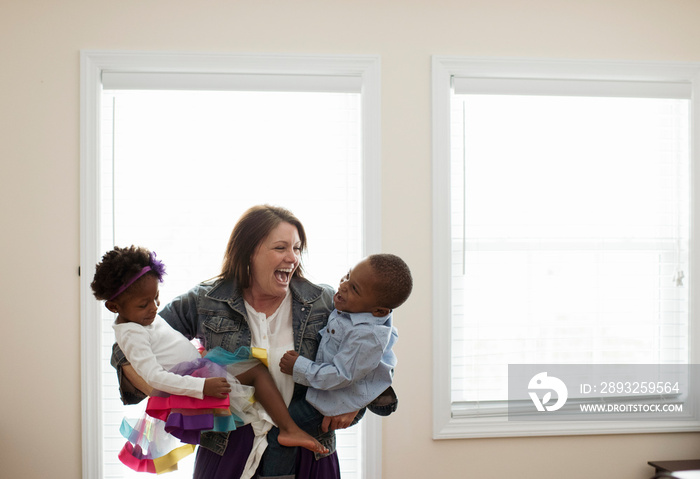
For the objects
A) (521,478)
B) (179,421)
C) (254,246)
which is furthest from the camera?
(521,478)

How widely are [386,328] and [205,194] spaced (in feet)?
4.42

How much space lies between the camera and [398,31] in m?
2.72

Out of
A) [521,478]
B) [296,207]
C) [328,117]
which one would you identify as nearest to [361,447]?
[521,478]

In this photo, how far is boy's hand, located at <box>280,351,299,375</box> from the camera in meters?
1.72

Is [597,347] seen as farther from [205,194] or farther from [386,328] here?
[205,194]

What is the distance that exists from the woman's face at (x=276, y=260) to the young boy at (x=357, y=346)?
0.60 feet

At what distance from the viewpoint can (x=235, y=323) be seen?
1.80 m

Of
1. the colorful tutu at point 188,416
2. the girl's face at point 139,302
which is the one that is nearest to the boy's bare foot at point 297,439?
the colorful tutu at point 188,416

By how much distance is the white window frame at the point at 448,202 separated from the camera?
272 centimetres

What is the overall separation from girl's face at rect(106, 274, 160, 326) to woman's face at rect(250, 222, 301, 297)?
33 centimetres

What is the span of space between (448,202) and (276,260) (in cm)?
121

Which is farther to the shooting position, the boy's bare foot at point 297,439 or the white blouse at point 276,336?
the white blouse at point 276,336

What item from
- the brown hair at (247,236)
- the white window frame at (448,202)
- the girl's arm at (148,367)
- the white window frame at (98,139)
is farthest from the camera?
the white window frame at (448,202)

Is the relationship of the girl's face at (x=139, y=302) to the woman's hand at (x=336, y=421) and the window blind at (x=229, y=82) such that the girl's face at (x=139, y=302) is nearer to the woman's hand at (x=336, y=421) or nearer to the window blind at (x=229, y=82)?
the woman's hand at (x=336, y=421)
